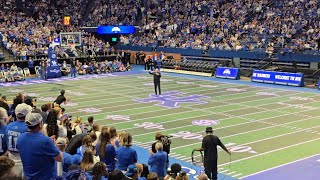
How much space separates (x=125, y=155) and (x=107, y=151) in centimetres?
36

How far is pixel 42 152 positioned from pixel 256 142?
1043cm

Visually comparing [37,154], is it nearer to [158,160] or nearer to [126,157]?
[126,157]

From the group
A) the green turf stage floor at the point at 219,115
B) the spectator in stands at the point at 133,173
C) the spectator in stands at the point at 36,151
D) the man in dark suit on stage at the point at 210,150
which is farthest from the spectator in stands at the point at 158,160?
the green turf stage floor at the point at 219,115

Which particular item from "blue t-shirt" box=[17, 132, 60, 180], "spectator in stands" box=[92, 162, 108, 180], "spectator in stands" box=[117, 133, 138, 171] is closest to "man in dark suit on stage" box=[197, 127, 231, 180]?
"spectator in stands" box=[117, 133, 138, 171]

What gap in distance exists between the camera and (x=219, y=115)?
19562 mm

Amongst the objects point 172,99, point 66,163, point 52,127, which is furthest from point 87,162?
point 172,99

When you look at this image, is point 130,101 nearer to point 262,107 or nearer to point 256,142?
point 262,107

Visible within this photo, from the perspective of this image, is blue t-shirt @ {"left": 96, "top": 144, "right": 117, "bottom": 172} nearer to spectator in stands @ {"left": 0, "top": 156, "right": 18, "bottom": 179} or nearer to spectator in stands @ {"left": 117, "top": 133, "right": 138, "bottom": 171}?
spectator in stands @ {"left": 117, "top": 133, "right": 138, "bottom": 171}

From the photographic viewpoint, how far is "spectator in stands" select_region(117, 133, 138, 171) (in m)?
8.26

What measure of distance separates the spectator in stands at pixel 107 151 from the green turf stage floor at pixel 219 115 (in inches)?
179

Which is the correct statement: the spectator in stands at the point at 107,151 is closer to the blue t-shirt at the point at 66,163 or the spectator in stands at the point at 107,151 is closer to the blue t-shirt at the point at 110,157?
the blue t-shirt at the point at 110,157

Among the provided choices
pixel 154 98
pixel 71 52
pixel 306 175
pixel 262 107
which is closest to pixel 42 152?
pixel 306 175

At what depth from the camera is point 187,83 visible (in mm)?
30562

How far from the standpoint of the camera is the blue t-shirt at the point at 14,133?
6.64m
